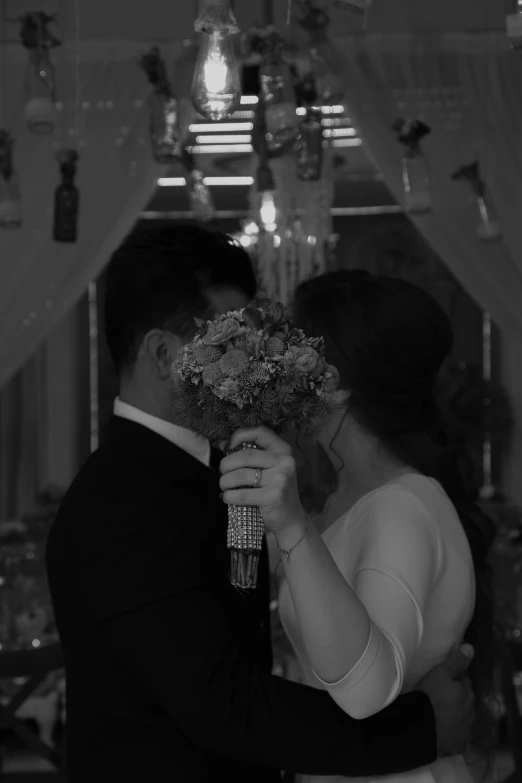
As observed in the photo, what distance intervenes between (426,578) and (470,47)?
2.57m

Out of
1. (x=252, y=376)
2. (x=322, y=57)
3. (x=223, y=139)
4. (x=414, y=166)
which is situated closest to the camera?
(x=252, y=376)

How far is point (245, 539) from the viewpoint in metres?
1.28

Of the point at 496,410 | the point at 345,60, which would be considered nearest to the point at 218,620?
the point at 345,60

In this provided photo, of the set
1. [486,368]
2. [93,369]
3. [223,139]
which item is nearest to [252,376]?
[223,139]

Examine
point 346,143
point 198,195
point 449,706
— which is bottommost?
point 449,706

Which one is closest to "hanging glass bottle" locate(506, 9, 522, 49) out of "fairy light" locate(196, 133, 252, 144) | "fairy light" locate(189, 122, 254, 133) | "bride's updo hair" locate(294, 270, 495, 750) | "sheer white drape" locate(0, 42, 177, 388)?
"bride's updo hair" locate(294, 270, 495, 750)

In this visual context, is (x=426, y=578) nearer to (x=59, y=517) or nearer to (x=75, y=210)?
(x=59, y=517)

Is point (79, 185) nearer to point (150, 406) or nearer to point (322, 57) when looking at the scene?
point (322, 57)

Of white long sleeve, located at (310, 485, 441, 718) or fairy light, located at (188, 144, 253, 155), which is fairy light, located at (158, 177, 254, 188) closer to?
fairy light, located at (188, 144, 253, 155)

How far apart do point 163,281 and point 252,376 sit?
0.51m

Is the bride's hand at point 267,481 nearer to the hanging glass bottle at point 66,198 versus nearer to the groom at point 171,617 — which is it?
the groom at point 171,617

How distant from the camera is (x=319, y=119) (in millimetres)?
3141

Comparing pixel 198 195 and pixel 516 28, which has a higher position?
pixel 198 195

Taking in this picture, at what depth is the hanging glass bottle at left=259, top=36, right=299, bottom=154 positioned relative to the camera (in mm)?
2871
